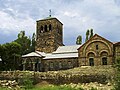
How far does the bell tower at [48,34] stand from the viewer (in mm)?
65500

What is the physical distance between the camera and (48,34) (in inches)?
2608

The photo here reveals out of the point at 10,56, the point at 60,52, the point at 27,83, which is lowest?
the point at 27,83

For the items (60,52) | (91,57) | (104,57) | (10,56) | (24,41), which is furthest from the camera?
(24,41)

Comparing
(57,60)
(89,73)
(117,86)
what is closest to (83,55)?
(57,60)

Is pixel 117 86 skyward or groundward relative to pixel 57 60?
groundward

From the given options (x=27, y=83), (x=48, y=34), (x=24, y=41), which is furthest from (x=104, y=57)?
(x=24, y=41)

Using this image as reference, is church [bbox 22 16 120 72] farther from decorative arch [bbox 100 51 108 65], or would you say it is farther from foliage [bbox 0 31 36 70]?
foliage [bbox 0 31 36 70]

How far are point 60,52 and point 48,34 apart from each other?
815 cm

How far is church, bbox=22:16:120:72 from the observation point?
5172 centimetres

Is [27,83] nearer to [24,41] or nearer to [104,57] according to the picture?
[104,57]

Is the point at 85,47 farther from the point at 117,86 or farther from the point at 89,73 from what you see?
the point at 117,86

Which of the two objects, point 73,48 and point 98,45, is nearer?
point 98,45

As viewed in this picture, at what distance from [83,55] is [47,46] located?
15.1 meters

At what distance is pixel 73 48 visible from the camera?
61.0m
